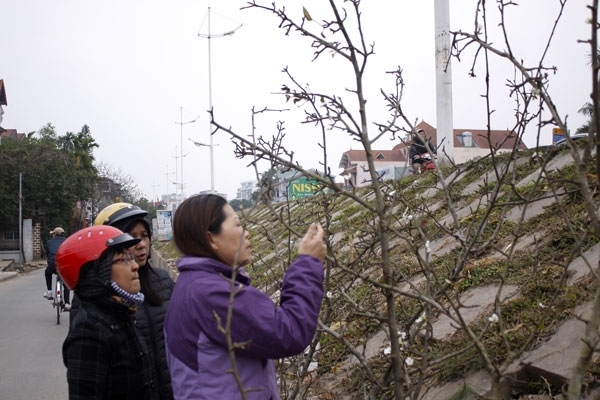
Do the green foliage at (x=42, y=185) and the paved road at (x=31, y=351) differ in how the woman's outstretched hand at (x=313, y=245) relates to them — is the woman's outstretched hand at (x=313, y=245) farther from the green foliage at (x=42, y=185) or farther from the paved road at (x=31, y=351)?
the green foliage at (x=42, y=185)

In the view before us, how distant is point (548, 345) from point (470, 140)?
49821mm

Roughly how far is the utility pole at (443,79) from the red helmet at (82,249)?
692 cm

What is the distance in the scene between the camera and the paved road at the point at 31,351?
6598 mm

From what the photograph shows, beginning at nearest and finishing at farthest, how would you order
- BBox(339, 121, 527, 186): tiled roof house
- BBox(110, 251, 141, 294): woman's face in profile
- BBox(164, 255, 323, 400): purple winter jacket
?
BBox(164, 255, 323, 400): purple winter jacket < BBox(339, 121, 527, 186): tiled roof house < BBox(110, 251, 141, 294): woman's face in profile

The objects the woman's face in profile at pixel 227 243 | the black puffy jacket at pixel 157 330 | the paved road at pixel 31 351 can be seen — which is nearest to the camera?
the woman's face in profile at pixel 227 243

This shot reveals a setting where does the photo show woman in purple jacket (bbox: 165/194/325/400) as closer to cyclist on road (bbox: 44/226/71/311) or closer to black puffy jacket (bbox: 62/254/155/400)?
black puffy jacket (bbox: 62/254/155/400)

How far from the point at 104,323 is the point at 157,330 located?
0.50 metres

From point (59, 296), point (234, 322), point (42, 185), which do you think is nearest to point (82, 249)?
point (234, 322)

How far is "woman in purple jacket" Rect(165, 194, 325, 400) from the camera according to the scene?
179cm

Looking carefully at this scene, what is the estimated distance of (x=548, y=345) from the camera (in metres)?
2.90

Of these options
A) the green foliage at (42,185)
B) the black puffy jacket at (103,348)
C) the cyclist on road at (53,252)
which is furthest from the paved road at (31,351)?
the green foliage at (42,185)

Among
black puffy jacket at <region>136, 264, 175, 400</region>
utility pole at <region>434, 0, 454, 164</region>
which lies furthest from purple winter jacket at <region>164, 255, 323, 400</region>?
utility pole at <region>434, 0, 454, 164</region>

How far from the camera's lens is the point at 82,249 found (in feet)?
8.75

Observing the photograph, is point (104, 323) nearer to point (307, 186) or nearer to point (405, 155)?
point (405, 155)
